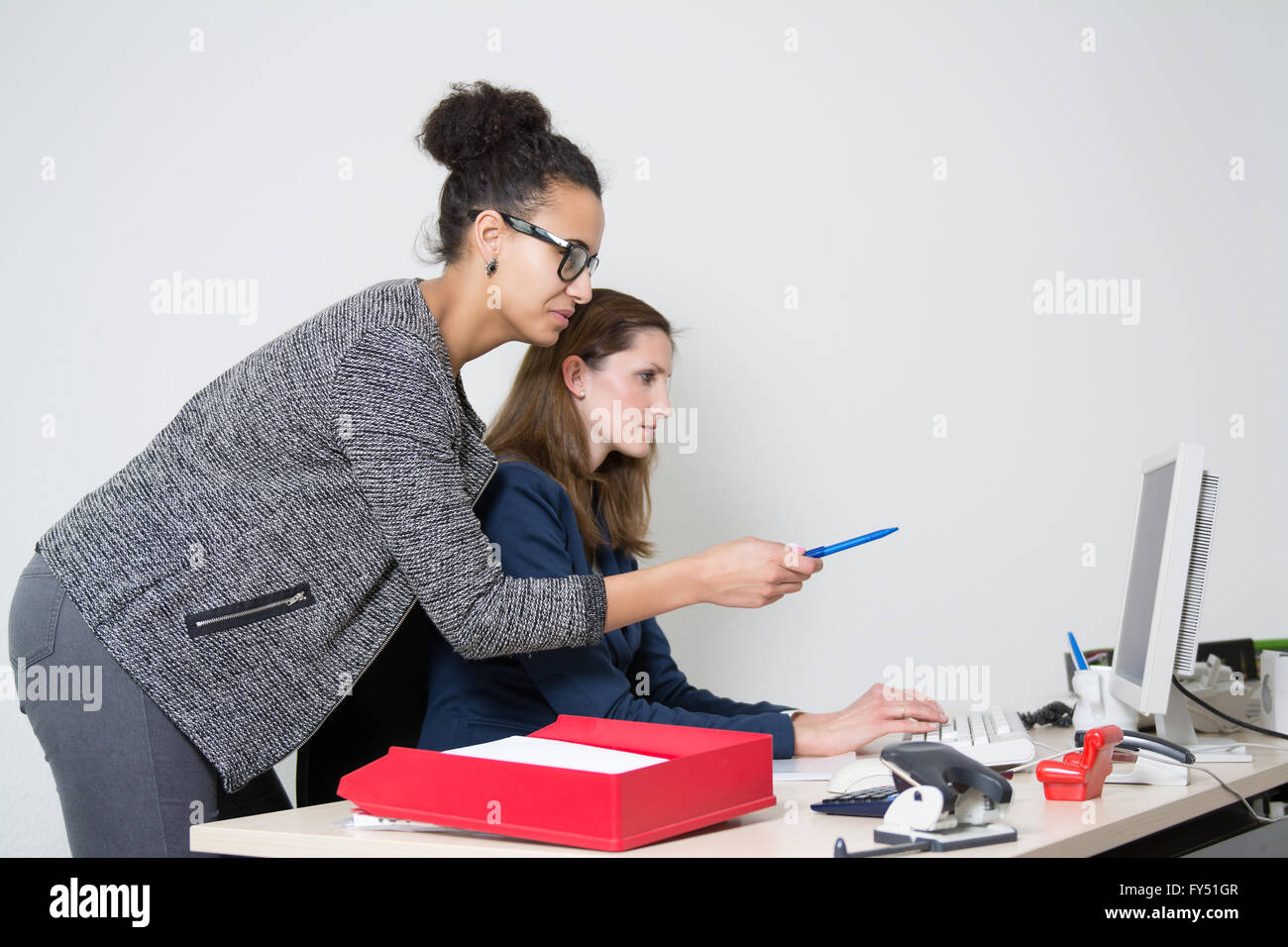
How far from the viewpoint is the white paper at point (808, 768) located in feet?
4.23

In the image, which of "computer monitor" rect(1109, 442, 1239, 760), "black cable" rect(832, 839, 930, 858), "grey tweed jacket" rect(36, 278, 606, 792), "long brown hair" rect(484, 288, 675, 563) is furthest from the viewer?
"long brown hair" rect(484, 288, 675, 563)

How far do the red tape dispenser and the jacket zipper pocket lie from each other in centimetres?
84

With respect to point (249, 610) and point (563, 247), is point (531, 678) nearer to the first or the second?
point (249, 610)

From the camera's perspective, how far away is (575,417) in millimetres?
1825

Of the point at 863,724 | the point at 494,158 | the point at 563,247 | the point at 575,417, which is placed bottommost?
the point at 863,724

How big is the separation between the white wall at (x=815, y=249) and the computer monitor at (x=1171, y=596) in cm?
110

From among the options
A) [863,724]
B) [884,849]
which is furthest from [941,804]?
[863,724]

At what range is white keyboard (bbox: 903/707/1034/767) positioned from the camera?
128 cm

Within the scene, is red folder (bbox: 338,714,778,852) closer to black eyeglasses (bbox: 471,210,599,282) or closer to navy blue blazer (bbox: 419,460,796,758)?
navy blue blazer (bbox: 419,460,796,758)

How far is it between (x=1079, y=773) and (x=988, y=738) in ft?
0.99

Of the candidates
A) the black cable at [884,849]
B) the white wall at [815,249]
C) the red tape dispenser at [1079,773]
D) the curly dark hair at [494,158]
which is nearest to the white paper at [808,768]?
the red tape dispenser at [1079,773]

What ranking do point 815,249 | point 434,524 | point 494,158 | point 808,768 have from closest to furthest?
point 434,524 < point 808,768 < point 494,158 < point 815,249

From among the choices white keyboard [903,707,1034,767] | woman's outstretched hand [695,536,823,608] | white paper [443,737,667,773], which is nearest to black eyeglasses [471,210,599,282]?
woman's outstretched hand [695,536,823,608]
